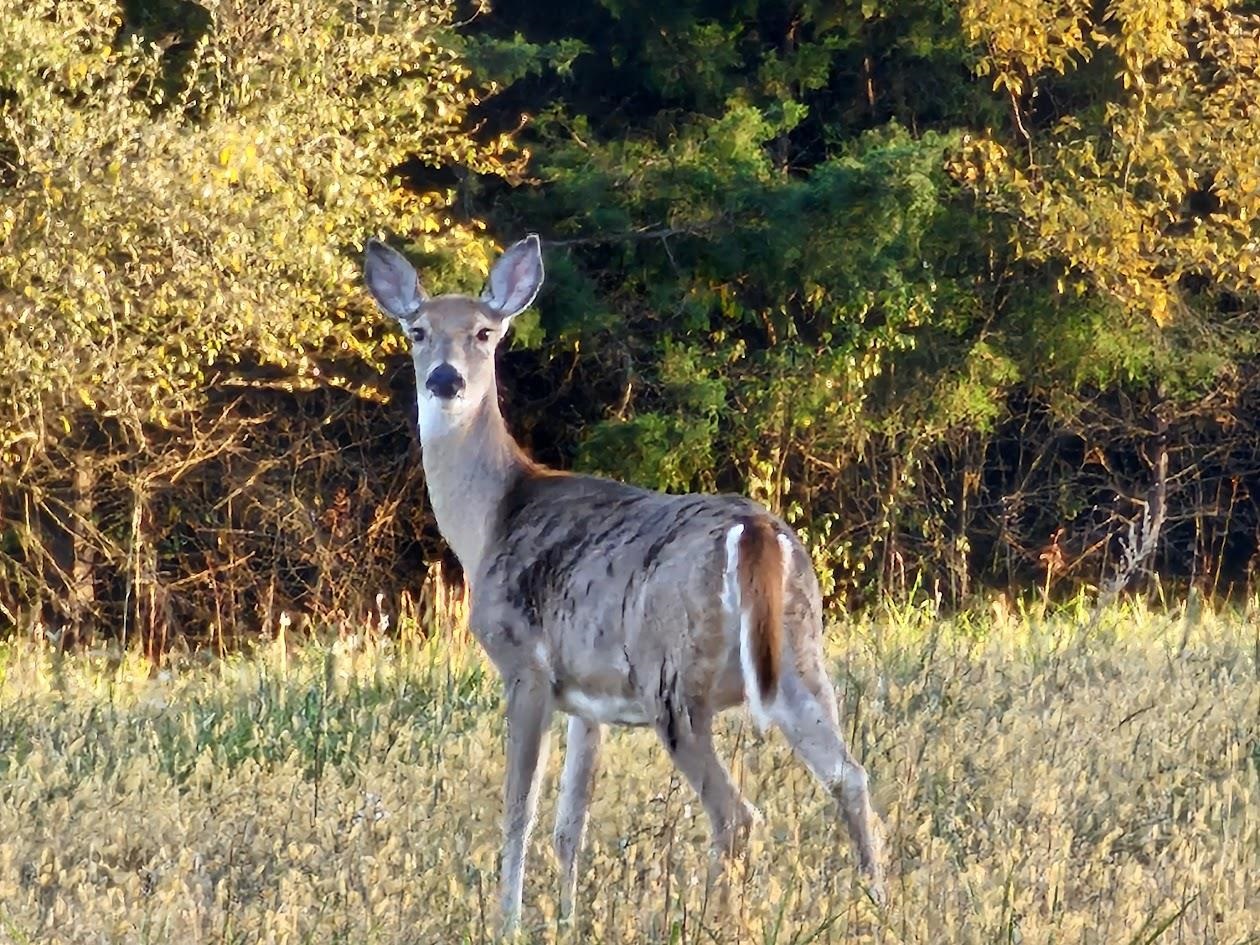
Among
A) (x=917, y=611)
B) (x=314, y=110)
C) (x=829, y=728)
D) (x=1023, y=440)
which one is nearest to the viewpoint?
(x=829, y=728)

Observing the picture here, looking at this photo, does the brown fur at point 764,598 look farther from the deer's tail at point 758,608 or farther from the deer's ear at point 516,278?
the deer's ear at point 516,278

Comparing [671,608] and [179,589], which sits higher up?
[671,608]

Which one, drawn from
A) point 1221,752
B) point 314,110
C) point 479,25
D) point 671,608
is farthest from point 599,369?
point 671,608

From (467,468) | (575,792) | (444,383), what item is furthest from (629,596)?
(444,383)

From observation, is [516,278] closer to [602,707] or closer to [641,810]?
[641,810]

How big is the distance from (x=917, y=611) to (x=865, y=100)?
7.62 m

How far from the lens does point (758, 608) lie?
502 cm

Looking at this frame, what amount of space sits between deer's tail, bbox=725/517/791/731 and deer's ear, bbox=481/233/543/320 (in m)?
1.88

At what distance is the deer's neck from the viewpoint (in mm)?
6262

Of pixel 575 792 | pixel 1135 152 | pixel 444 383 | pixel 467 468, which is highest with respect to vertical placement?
pixel 1135 152

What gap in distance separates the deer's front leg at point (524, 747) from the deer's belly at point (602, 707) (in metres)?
0.05

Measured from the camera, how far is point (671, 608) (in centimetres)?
512

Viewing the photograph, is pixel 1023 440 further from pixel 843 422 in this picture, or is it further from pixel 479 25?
pixel 479 25

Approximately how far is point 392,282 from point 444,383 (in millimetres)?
649
